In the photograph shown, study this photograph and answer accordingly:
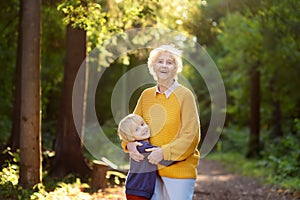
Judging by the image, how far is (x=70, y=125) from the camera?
492 inches

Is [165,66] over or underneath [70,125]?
over

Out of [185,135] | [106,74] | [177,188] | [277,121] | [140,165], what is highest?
[106,74]

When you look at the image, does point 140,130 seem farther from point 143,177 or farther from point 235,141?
point 235,141

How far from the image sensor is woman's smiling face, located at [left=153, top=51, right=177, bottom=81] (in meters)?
5.11

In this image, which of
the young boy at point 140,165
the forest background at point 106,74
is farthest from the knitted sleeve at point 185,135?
the forest background at point 106,74

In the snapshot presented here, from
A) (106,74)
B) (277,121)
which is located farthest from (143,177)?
(106,74)

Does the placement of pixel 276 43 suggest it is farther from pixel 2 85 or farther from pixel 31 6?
pixel 31 6

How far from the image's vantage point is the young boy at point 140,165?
16.6ft

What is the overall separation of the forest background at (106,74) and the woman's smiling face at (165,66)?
1373mm

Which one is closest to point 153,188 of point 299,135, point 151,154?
point 151,154

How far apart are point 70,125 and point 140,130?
764 cm

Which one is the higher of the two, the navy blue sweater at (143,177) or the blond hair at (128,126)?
the blond hair at (128,126)

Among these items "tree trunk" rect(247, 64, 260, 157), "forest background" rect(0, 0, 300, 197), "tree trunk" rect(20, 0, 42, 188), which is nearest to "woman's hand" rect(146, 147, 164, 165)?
"forest background" rect(0, 0, 300, 197)

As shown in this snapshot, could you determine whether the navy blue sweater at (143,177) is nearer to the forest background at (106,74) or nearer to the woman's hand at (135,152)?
the woman's hand at (135,152)
